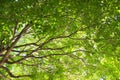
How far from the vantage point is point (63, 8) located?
8.96 metres

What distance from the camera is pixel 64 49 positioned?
14852mm

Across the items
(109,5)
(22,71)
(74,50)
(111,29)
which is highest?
(109,5)

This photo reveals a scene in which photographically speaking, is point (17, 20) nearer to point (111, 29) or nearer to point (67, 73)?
point (111, 29)

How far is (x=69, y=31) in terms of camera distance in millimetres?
12055

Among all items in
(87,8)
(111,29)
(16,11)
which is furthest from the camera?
(111,29)

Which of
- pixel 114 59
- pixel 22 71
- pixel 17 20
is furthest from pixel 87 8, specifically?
pixel 22 71

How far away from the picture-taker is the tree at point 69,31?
8.19 metres

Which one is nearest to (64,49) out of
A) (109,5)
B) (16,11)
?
(109,5)

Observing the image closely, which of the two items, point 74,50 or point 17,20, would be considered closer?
point 17,20

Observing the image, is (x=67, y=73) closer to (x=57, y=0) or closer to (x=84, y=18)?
(x=84, y=18)

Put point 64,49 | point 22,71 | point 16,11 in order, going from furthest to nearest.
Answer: point 22,71
point 64,49
point 16,11

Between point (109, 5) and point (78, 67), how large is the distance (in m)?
6.95

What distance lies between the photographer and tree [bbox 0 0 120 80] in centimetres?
819

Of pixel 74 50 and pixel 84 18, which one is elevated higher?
pixel 84 18
